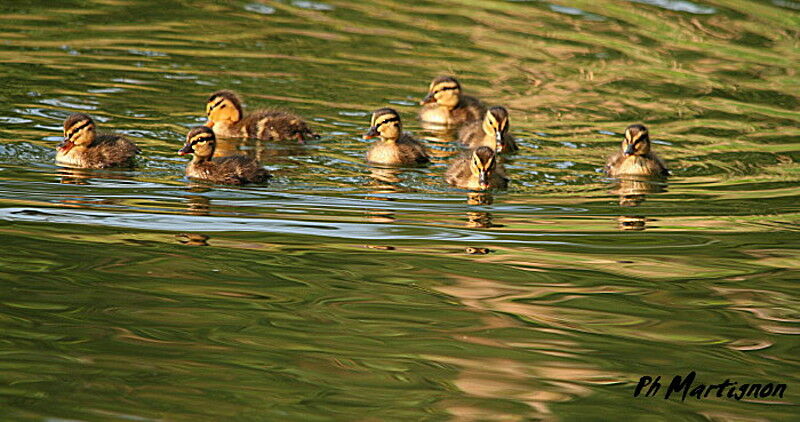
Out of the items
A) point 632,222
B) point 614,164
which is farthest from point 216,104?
point 632,222

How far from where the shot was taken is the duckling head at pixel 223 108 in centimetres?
854

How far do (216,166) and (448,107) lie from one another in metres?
2.97

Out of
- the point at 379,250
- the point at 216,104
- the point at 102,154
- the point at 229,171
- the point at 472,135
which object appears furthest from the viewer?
the point at 472,135

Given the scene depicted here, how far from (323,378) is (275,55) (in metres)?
7.48

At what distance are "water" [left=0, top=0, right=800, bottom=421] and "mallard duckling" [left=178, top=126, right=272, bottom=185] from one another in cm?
15

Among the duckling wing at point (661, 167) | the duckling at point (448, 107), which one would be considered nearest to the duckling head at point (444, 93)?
the duckling at point (448, 107)

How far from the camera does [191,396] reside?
351cm

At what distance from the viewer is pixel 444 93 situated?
9492mm

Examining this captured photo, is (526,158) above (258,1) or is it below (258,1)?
below

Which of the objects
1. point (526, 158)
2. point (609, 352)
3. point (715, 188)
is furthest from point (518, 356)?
point (526, 158)

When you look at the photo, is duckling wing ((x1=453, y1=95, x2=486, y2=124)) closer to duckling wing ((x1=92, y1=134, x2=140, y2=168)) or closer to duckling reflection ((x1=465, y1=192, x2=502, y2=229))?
duckling reflection ((x1=465, y1=192, x2=502, y2=229))

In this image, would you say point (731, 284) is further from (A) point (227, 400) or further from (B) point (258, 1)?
(B) point (258, 1)

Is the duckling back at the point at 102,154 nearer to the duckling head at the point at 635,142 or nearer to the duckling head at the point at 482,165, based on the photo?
the duckling head at the point at 482,165

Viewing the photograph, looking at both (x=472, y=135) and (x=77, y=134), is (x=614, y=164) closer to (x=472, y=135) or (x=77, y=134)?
(x=472, y=135)
